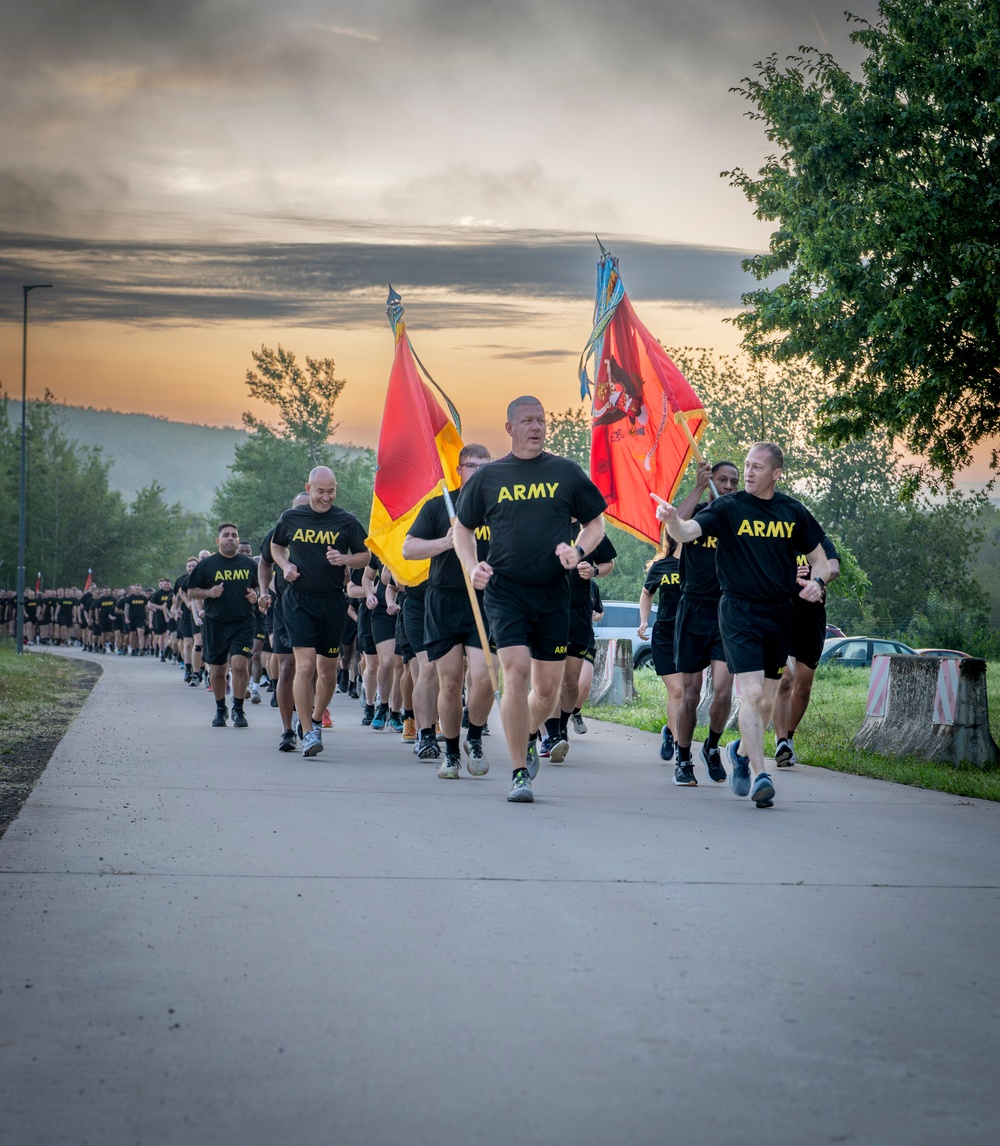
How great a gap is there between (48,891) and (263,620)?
18.1m

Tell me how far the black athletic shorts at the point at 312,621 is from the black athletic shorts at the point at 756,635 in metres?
3.72

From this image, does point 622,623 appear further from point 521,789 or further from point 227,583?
point 521,789

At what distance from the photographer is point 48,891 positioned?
220 inches

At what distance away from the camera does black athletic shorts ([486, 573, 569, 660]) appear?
8.90 metres

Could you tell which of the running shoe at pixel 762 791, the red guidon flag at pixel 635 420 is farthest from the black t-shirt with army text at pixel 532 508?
the red guidon flag at pixel 635 420

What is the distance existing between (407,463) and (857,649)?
29691mm

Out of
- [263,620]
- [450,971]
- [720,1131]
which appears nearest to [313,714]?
[450,971]

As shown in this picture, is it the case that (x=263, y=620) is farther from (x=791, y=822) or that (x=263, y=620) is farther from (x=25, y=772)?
(x=791, y=822)

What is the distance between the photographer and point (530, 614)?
29.4 ft

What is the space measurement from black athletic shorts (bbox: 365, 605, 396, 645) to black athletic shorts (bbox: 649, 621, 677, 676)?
15.0 ft

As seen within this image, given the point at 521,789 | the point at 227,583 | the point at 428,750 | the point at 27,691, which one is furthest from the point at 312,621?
the point at 27,691

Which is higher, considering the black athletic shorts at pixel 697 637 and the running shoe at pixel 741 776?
the black athletic shorts at pixel 697 637

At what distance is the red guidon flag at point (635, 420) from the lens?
14141 millimetres

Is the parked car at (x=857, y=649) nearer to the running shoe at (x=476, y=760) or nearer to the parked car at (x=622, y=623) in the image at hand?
the parked car at (x=622, y=623)
